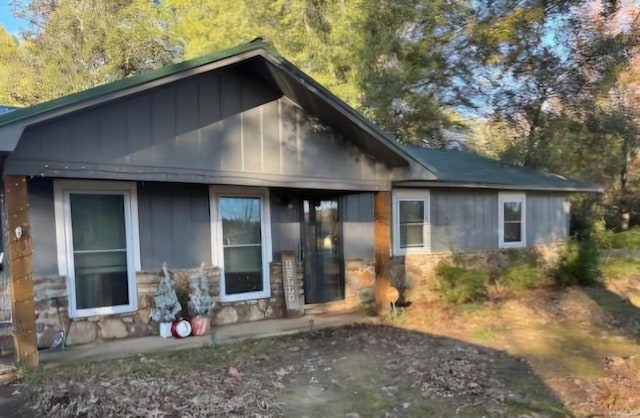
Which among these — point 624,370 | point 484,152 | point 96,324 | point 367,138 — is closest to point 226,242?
point 96,324

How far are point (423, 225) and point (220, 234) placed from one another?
440cm

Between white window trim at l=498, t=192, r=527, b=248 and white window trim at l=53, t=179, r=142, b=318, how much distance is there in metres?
7.84

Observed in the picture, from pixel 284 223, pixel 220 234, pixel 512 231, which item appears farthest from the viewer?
pixel 512 231

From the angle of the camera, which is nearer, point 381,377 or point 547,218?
point 381,377

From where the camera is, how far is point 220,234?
7.64 metres

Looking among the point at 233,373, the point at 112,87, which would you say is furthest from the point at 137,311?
the point at 112,87

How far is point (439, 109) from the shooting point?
1625 centimetres

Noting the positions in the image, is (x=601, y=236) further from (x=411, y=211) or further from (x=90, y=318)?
(x=90, y=318)

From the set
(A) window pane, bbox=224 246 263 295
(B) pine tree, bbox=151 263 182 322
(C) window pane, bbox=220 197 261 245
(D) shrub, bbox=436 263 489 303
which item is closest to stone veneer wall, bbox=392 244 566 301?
(D) shrub, bbox=436 263 489 303

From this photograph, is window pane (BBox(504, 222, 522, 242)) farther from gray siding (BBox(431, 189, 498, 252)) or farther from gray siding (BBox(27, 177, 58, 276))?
gray siding (BBox(27, 177, 58, 276))

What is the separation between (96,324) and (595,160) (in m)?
17.7

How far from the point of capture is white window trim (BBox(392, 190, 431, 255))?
9703mm

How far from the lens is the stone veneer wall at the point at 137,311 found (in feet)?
20.7

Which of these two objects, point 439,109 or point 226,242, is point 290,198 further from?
point 439,109
